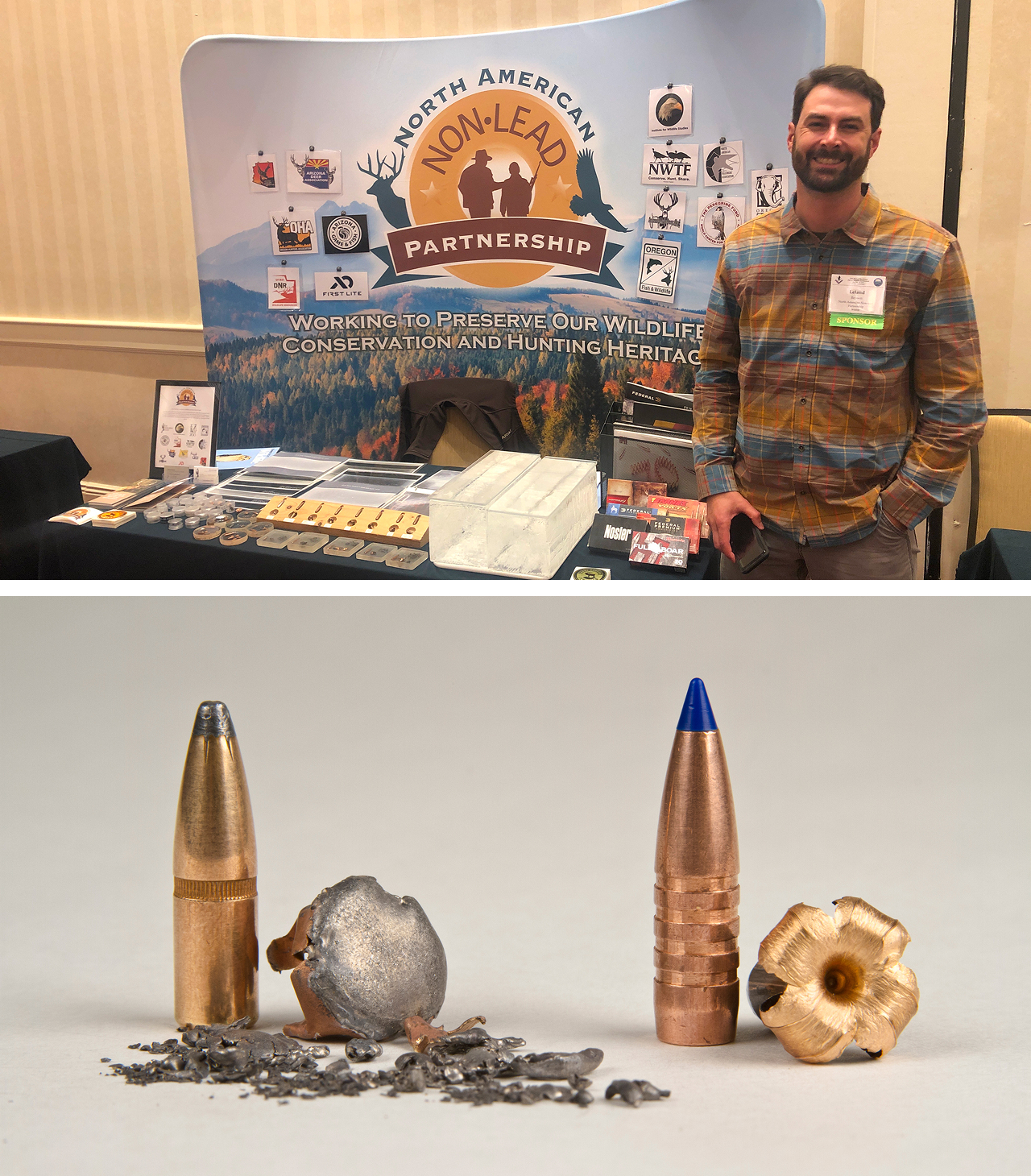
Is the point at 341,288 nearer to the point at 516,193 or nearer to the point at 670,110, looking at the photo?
the point at 516,193

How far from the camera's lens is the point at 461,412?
405 cm

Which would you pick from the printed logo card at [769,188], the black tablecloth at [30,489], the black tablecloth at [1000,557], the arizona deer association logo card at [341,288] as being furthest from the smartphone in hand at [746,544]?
the black tablecloth at [30,489]

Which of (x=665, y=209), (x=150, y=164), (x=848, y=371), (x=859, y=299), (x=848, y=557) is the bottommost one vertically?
(x=848, y=557)

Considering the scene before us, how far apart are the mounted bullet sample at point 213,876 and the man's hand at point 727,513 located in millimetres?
1402

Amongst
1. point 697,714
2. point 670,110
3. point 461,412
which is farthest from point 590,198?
point 697,714

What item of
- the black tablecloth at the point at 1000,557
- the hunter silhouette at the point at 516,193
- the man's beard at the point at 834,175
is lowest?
the black tablecloth at the point at 1000,557

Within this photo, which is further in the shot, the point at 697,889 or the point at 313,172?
the point at 313,172

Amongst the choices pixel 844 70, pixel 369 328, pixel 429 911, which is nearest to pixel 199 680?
pixel 429 911

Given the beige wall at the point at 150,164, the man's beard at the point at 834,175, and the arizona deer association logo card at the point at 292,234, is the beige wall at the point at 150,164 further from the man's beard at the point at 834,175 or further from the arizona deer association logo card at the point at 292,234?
the man's beard at the point at 834,175

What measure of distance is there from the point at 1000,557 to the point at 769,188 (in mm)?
1396

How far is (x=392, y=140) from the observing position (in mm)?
3816

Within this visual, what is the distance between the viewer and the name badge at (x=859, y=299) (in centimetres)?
208

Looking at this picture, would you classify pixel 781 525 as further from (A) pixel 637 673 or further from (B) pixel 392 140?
(B) pixel 392 140

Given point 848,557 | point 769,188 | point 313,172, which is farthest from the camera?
point 313,172
